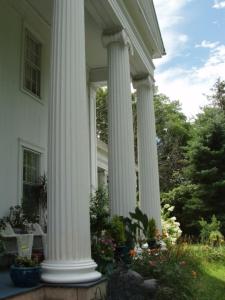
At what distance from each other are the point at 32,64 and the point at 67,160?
666 cm

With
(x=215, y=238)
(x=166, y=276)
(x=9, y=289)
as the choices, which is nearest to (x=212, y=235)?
(x=215, y=238)

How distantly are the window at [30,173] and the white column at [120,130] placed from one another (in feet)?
8.01

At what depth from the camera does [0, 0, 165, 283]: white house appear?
6535 mm

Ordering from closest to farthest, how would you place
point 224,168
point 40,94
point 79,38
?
point 79,38 < point 40,94 < point 224,168

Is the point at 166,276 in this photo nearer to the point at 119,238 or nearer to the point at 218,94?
the point at 119,238

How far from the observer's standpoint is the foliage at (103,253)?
7.70 m

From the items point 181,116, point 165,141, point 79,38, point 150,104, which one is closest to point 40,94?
point 150,104

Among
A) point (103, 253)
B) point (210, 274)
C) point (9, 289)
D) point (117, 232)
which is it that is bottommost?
point (210, 274)

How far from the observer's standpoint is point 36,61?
41.9ft

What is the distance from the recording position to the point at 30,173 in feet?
38.5

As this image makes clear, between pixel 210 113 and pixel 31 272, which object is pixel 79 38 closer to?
pixel 31 272

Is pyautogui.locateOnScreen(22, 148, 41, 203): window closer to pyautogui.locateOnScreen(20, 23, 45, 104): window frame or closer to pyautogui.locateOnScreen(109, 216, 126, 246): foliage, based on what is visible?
pyautogui.locateOnScreen(20, 23, 45, 104): window frame

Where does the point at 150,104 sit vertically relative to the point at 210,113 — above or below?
below

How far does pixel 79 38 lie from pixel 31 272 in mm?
4134
